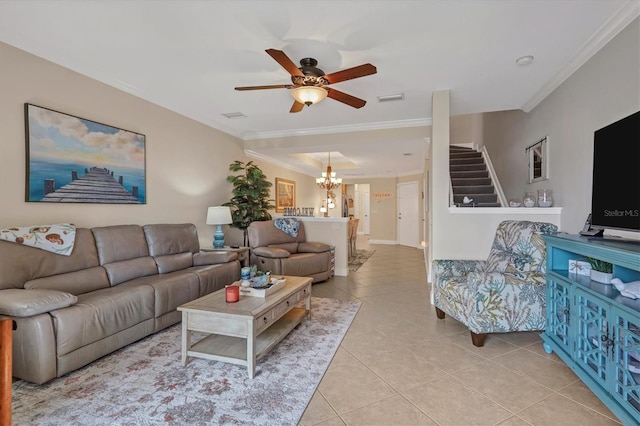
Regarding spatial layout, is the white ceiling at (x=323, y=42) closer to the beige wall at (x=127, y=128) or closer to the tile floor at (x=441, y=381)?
the beige wall at (x=127, y=128)

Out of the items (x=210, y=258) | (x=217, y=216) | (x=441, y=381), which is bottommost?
(x=441, y=381)

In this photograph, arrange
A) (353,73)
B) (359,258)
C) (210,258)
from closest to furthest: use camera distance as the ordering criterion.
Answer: (353,73)
(210,258)
(359,258)

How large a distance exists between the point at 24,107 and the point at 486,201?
629 cm

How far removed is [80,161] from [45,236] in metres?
0.91

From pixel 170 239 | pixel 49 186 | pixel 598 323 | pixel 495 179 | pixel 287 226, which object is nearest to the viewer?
pixel 598 323

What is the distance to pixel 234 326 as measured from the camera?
6.96 ft

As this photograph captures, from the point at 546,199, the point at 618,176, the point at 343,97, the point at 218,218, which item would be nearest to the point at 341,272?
the point at 218,218

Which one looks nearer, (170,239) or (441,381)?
(441,381)

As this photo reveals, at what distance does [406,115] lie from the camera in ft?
14.9

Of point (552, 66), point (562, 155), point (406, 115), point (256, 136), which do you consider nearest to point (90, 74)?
point (256, 136)

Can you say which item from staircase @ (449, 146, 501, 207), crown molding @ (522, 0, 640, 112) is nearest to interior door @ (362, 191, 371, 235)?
staircase @ (449, 146, 501, 207)

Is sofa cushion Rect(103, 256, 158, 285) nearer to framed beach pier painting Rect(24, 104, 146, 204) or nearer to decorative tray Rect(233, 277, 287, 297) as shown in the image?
framed beach pier painting Rect(24, 104, 146, 204)

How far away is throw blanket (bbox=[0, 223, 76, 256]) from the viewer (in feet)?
7.61

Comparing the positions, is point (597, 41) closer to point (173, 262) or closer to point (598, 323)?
point (598, 323)
